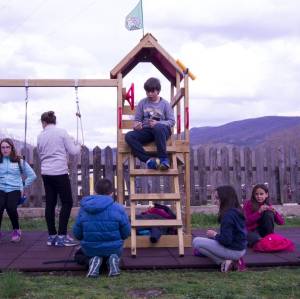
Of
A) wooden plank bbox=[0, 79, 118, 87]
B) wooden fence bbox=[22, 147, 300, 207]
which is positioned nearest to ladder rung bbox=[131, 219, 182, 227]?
wooden plank bbox=[0, 79, 118, 87]

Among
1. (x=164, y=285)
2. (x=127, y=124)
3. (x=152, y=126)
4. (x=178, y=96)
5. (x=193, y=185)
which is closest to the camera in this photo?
(x=164, y=285)

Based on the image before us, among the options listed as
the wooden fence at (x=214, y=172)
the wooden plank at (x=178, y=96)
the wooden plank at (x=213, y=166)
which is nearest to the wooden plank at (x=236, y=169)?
the wooden fence at (x=214, y=172)

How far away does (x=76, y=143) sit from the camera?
326 inches

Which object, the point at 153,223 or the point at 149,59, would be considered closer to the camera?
the point at 153,223

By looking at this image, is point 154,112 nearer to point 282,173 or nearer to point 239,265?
point 239,265

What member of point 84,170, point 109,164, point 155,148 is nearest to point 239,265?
point 155,148

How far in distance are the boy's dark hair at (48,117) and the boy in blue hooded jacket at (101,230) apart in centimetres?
220

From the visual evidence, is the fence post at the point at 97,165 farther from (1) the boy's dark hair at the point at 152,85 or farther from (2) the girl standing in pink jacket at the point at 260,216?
(2) the girl standing in pink jacket at the point at 260,216

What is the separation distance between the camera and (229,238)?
6395 mm

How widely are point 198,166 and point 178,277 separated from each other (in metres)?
7.72

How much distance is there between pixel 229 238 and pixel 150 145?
2.30 meters

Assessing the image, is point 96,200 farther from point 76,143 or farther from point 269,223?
point 269,223

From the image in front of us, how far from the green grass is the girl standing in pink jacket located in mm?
1662

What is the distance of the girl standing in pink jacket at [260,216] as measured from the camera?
7980 millimetres
